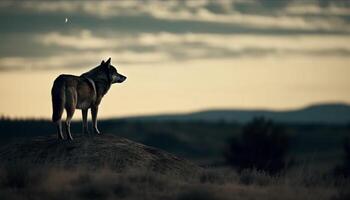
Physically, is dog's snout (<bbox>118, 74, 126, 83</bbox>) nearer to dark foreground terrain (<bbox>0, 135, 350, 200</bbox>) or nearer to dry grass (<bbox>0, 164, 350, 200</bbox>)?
dark foreground terrain (<bbox>0, 135, 350, 200</bbox>)

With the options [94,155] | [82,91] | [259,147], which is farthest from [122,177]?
[259,147]

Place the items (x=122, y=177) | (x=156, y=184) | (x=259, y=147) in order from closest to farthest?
(x=156, y=184)
(x=122, y=177)
(x=259, y=147)

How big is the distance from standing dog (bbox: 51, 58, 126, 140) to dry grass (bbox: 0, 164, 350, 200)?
169 cm

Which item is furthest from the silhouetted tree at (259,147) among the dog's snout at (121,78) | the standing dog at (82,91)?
the standing dog at (82,91)

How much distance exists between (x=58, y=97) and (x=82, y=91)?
902 mm

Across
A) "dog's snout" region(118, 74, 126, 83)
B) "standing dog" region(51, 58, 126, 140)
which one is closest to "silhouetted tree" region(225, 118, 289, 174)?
"dog's snout" region(118, 74, 126, 83)

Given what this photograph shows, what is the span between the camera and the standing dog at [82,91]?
68.7 ft

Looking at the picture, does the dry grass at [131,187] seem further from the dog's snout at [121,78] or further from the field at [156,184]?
the dog's snout at [121,78]

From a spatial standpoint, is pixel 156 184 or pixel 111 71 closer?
pixel 156 184

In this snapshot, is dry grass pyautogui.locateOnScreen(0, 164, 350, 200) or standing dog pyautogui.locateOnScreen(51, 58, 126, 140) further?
standing dog pyautogui.locateOnScreen(51, 58, 126, 140)

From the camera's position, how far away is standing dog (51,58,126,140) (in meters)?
21.0

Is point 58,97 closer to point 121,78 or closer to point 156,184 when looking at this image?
point 121,78

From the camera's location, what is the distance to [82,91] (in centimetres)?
2164

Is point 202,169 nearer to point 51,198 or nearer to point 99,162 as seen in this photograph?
point 99,162
